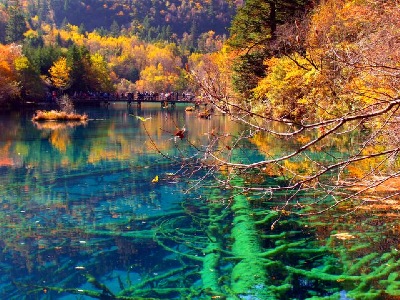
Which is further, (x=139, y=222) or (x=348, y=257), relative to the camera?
(x=139, y=222)

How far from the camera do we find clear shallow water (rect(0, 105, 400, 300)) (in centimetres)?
577

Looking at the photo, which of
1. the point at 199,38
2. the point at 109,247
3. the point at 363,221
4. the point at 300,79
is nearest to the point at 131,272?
the point at 109,247

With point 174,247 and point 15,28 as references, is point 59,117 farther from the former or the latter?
point 15,28

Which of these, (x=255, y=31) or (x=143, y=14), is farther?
(x=143, y=14)

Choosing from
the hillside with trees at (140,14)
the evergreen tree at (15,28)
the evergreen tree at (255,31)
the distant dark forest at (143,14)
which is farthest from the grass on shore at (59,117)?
the distant dark forest at (143,14)

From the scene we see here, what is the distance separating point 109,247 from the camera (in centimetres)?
724

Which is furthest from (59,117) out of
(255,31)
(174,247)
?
(174,247)

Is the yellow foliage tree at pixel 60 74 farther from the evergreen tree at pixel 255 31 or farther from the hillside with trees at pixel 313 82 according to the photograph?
the evergreen tree at pixel 255 31

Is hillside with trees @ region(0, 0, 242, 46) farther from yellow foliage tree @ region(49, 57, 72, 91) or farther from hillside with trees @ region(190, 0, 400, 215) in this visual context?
hillside with trees @ region(190, 0, 400, 215)

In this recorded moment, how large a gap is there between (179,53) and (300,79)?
106 metres

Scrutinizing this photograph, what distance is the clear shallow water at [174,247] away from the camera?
5766 mm

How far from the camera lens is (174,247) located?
23.7 ft

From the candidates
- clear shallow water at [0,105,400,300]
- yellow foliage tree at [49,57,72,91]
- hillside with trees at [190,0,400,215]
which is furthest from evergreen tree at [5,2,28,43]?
clear shallow water at [0,105,400,300]

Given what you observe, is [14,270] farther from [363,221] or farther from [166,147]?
[166,147]
